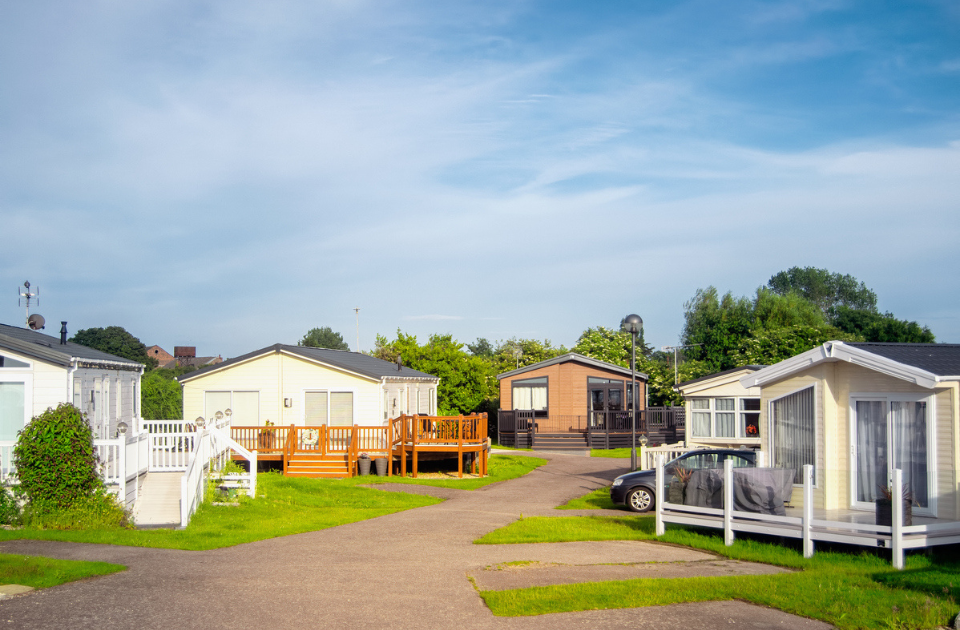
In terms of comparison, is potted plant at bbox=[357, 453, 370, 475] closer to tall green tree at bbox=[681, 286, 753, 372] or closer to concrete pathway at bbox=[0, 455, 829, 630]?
concrete pathway at bbox=[0, 455, 829, 630]

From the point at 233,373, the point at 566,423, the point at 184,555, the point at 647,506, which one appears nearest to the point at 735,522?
the point at 647,506

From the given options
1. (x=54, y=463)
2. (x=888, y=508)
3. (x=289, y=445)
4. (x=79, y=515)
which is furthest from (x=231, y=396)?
(x=888, y=508)

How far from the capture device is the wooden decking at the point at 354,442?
24.6 meters

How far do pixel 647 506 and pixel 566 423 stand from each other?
71.1 ft

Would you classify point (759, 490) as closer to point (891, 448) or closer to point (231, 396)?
point (891, 448)

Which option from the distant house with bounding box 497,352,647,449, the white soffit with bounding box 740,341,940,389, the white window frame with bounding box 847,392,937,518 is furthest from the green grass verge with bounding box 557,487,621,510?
the distant house with bounding box 497,352,647,449

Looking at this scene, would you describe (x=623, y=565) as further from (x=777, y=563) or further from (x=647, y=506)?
(x=647, y=506)

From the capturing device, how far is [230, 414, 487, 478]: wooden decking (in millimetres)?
24562

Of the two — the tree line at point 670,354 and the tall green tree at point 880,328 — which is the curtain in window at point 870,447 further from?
the tall green tree at point 880,328

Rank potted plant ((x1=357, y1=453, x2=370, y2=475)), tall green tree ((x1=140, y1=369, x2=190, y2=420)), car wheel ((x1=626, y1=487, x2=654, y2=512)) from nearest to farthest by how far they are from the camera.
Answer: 1. car wheel ((x1=626, y1=487, x2=654, y2=512))
2. potted plant ((x1=357, y1=453, x2=370, y2=475))
3. tall green tree ((x1=140, y1=369, x2=190, y2=420))

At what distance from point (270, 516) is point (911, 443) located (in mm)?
11813

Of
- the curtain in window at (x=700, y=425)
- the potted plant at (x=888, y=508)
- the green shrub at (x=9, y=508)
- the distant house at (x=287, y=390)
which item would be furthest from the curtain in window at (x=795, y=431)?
the distant house at (x=287, y=390)

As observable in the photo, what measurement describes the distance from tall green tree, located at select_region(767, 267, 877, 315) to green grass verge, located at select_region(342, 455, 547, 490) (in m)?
77.6

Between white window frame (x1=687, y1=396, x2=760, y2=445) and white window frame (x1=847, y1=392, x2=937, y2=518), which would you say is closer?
white window frame (x1=847, y1=392, x2=937, y2=518)
